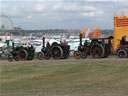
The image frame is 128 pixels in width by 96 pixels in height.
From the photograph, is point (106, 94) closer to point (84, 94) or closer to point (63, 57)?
point (84, 94)

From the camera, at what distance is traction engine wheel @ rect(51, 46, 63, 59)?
2054 centimetres

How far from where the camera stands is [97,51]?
771 inches

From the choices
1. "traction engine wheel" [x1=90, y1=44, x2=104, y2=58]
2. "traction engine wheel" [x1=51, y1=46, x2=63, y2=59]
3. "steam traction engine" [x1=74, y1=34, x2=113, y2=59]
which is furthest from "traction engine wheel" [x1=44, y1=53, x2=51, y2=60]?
"traction engine wheel" [x1=90, y1=44, x2=104, y2=58]

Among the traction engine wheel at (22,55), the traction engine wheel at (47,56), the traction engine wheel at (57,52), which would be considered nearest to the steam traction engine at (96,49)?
the traction engine wheel at (57,52)

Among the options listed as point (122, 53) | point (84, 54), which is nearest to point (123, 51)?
point (122, 53)

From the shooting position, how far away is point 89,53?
20.6 metres

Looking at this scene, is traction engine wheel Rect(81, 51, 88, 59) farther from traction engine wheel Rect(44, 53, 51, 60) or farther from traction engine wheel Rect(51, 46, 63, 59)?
traction engine wheel Rect(44, 53, 51, 60)

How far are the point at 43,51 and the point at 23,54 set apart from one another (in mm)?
1675

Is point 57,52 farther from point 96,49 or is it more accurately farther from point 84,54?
point 96,49

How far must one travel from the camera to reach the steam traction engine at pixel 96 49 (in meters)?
19.5

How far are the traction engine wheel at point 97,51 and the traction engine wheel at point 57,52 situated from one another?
7.84 feet

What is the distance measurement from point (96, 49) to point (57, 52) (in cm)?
308

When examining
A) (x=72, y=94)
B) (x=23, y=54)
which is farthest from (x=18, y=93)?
(x=23, y=54)

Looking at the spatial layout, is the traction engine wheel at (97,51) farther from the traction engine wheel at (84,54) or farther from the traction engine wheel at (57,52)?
the traction engine wheel at (57,52)
